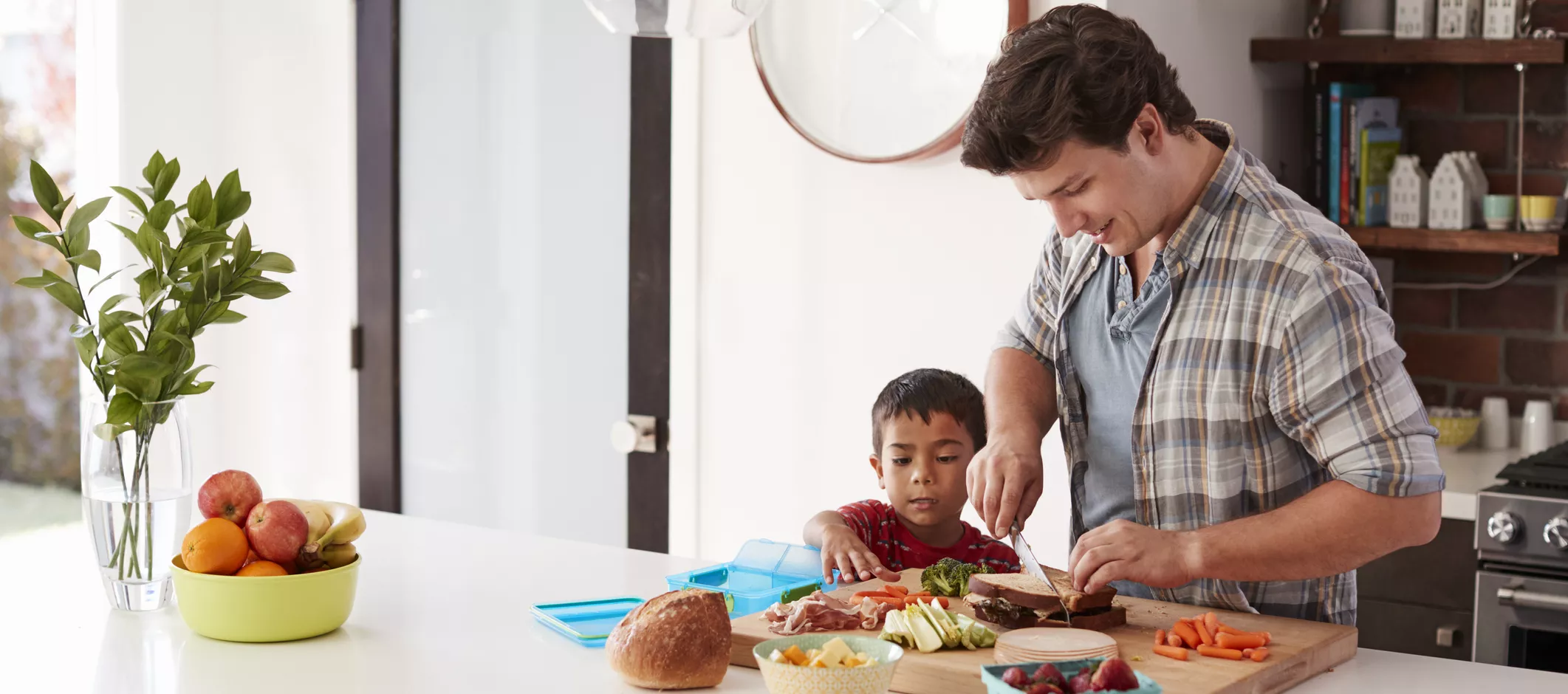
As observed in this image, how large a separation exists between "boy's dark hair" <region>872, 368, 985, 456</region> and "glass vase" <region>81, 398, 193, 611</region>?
39.8 inches

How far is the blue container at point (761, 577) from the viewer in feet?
6.25

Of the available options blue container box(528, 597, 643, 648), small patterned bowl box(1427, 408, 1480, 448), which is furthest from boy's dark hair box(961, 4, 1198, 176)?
small patterned bowl box(1427, 408, 1480, 448)

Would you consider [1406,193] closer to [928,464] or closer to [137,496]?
[928,464]

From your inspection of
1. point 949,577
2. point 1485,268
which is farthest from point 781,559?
point 1485,268

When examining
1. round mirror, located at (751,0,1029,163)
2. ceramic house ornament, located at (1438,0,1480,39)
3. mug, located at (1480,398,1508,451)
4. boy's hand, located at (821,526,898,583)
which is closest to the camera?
boy's hand, located at (821,526,898,583)

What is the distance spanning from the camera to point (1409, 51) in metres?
3.23

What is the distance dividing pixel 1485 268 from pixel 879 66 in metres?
1.62

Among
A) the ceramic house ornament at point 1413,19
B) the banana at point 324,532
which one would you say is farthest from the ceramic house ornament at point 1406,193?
the banana at point 324,532

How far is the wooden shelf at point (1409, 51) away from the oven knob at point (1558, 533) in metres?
1.02

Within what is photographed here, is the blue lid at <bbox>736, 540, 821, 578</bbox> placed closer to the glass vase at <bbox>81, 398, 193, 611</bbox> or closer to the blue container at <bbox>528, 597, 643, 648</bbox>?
the blue container at <bbox>528, 597, 643, 648</bbox>

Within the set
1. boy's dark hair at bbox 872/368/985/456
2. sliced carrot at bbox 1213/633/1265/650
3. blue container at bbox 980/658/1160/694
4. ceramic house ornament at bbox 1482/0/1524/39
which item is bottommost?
sliced carrot at bbox 1213/633/1265/650

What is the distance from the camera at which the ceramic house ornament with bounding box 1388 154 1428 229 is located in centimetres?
328

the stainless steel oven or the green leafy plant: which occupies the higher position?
the green leafy plant

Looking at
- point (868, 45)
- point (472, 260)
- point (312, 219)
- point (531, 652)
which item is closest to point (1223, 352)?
point (531, 652)
